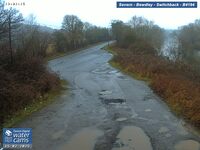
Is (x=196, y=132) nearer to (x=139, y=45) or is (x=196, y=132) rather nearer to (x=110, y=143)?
(x=110, y=143)

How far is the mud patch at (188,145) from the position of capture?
10.4 m

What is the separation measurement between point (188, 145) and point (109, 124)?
3.32 metres

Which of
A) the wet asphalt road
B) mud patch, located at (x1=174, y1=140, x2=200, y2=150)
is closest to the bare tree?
the wet asphalt road

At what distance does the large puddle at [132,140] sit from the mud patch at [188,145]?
0.90 meters

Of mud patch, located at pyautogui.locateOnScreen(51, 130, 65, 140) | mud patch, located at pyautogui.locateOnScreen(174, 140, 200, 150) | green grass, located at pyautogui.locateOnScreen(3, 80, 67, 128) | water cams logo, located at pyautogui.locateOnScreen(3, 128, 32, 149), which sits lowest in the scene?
mud patch, located at pyautogui.locateOnScreen(174, 140, 200, 150)

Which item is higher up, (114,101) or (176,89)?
Result: (176,89)

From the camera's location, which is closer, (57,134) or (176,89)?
(57,134)

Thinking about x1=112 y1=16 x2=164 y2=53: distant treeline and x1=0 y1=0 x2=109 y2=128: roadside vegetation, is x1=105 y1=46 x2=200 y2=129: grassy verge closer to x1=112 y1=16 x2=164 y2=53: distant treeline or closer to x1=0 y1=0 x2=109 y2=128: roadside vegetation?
x1=0 y1=0 x2=109 y2=128: roadside vegetation

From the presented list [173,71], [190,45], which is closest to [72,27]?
[190,45]

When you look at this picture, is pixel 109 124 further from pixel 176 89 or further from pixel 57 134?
pixel 176 89

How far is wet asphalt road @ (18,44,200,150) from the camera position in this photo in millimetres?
10673

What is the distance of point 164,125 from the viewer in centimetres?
1287

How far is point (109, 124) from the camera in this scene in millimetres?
12945

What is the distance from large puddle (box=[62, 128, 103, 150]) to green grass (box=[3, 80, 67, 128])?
2.85 m
